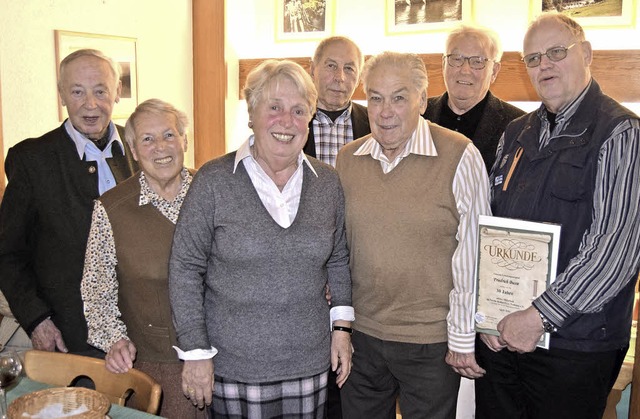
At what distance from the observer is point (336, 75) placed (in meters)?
3.01

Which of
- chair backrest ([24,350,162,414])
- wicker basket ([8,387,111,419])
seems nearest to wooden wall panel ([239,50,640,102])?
chair backrest ([24,350,162,414])

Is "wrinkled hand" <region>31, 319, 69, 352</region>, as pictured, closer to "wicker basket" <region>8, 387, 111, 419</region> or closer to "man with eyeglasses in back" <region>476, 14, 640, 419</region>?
"wicker basket" <region>8, 387, 111, 419</region>

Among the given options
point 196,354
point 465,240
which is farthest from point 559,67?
point 196,354

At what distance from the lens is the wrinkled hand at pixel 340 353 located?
85.3 inches

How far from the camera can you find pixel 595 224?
6.21 ft

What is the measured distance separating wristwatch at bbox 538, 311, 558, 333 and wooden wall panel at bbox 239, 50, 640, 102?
6.58ft

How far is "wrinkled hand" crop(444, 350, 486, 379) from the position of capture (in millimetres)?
2145

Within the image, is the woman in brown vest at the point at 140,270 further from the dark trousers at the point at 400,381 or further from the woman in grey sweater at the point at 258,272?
the dark trousers at the point at 400,381

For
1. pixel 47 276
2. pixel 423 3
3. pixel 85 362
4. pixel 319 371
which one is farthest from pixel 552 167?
pixel 423 3

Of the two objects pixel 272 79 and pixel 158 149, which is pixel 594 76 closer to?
pixel 272 79

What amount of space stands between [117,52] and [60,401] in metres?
2.62

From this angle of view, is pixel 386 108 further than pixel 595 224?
Yes

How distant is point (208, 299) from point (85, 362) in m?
0.46

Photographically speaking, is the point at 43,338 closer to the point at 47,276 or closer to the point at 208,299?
the point at 47,276
